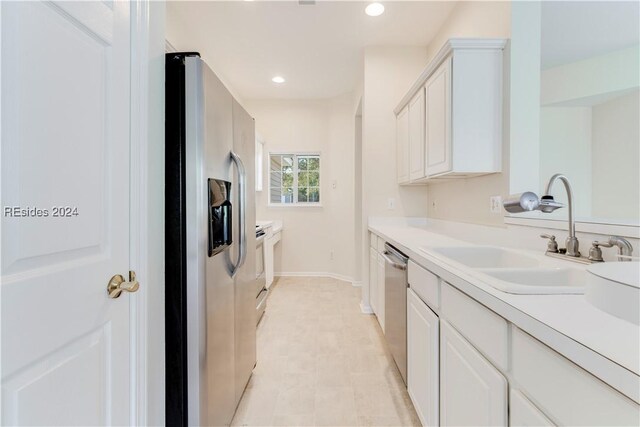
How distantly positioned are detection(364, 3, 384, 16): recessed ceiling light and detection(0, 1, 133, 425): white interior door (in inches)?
85.6

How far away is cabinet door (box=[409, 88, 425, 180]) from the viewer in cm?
233

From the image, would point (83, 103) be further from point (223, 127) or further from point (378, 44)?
point (378, 44)

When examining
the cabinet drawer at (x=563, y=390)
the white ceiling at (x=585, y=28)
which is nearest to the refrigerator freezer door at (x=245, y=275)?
the cabinet drawer at (x=563, y=390)

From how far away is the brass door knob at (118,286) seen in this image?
830 mm

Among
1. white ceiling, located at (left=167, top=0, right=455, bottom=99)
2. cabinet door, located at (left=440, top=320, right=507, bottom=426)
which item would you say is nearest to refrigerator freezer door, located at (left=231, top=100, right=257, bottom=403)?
cabinet door, located at (left=440, top=320, right=507, bottom=426)

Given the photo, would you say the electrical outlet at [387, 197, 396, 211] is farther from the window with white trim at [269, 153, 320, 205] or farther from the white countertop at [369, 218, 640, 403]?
the white countertop at [369, 218, 640, 403]

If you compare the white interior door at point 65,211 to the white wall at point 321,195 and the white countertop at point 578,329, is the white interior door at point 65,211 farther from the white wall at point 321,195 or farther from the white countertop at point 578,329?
the white wall at point 321,195

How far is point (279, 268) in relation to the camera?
4.70 metres

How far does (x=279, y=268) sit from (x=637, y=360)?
4446 mm

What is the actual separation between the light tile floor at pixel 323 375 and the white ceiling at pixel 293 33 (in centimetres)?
282

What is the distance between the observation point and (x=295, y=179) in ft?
15.8

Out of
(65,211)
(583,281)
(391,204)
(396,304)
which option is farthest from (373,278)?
(65,211)

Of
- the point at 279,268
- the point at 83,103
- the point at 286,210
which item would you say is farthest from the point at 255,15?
the point at 279,268

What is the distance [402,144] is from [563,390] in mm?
2498
